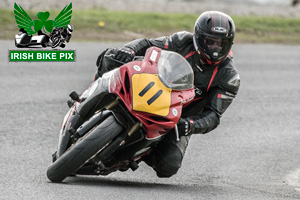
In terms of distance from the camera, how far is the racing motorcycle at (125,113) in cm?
548

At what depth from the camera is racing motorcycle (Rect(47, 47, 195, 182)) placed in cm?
548

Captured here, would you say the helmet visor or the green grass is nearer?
the helmet visor

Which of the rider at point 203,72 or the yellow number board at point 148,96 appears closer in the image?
the yellow number board at point 148,96

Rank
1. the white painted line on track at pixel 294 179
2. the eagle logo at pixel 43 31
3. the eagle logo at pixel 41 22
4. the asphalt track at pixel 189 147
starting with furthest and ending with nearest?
the eagle logo at pixel 41 22 < the eagle logo at pixel 43 31 < the white painted line on track at pixel 294 179 < the asphalt track at pixel 189 147

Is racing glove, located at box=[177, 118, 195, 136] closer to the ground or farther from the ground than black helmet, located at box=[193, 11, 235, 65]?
closer to the ground

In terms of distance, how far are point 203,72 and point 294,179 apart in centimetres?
172

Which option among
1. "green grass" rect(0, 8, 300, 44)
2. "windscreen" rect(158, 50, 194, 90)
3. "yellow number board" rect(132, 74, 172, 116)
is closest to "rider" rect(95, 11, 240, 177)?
"windscreen" rect(158, 50, 194, 90)

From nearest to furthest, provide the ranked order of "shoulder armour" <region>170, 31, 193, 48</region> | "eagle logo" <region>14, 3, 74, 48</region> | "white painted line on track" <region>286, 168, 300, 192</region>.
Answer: "shoulder armour" <region>170, 31, 193, 48</region> < "white painted line on track" <region>286, 168, 300, 192</region> < "eagle logo" <region>14, 3, 74, 48</region>

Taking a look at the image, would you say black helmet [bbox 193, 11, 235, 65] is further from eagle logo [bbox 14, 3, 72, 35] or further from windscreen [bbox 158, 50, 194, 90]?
eagle logo [bbox 14, 3, 72, 35]

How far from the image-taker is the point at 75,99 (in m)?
6.27

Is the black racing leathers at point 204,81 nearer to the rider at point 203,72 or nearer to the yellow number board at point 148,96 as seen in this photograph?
the rider at point 203,72

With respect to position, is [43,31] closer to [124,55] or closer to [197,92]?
[197,92]

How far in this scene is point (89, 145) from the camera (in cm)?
545

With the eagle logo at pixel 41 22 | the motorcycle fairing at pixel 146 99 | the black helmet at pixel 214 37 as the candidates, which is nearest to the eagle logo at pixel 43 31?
the eagle logo at pixel 41 22
